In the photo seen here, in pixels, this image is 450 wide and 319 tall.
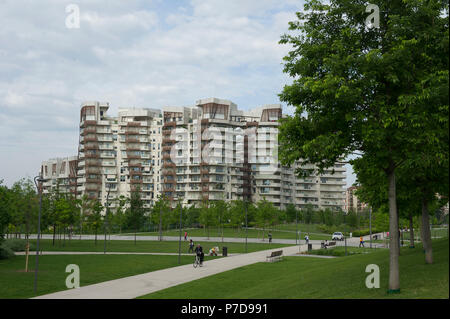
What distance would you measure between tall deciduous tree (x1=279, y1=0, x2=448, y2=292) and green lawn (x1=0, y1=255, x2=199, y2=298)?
13969 mm

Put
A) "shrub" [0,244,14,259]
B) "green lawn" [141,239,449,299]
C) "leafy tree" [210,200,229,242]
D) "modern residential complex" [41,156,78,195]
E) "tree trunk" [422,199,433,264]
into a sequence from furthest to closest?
"modern residential complex" [41,156,78,195]
"leafy tree" [210,200,229,242]
"shrub" [0,244,14,259]
"tree trunk" [422,199,433,264]
"green lawn" [141,239,449,299]

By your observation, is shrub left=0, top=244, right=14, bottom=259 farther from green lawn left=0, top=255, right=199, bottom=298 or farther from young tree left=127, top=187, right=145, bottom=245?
young tree left=127, top=187, right=145, bottom=245

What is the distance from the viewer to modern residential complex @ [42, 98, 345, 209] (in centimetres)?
11981

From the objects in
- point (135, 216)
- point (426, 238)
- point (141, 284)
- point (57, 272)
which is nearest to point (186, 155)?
point (135, 216)

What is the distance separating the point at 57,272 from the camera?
26984mm

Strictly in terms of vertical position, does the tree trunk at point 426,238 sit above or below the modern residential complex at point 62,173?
below

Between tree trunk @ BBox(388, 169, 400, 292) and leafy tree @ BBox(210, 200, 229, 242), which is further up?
tree trunk @ BBox(388, 169, 400, 292)

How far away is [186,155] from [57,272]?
313 ft

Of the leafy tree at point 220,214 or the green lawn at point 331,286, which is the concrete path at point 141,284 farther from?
the leafy tree at point 220,214

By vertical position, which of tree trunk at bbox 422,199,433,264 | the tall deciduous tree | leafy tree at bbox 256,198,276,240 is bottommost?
leafy tree at bbox 256,198,276,240

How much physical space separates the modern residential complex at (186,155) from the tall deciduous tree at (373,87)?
10083 cm

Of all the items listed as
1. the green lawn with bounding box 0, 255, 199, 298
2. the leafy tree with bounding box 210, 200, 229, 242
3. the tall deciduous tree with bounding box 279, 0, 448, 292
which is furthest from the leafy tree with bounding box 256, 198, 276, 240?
the tall deciduous tree with bounding box 279, 0, 448, 292

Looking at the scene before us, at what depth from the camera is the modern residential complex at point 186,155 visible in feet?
393

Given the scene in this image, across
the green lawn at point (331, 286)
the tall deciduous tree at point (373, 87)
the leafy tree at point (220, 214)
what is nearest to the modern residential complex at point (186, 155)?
the leafy tree at point (220, 214)
